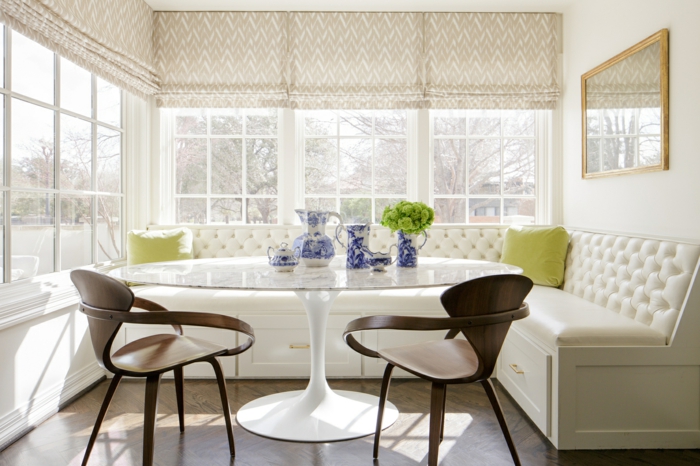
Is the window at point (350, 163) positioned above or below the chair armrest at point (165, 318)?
above

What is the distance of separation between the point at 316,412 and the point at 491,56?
3.06 metres

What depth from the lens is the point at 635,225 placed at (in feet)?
9.71

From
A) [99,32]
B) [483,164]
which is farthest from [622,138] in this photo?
[99,32]

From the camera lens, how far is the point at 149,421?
1.69 m

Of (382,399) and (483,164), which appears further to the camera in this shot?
(483,164)

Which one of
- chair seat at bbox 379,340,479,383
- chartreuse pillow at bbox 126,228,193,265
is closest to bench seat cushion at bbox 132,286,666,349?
chartreuse pillow at bbox 126,228,193,265

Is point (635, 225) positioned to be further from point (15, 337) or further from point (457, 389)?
point (15, 337)

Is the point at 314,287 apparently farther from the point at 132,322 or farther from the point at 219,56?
the point at 219,56

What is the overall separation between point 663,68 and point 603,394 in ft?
5.69

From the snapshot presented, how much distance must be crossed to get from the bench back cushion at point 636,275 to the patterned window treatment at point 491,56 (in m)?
1.36

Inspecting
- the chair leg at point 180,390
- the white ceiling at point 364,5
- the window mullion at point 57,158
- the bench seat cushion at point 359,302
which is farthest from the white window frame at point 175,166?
the chair leg at point 180,390

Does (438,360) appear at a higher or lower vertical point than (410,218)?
lower

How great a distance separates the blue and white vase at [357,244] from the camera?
7.29ft

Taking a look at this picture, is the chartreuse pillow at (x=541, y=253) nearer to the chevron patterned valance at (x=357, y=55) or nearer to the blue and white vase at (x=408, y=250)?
the chevron patterned valance at (x=357, y=55)
